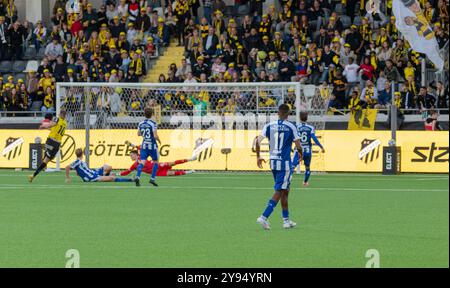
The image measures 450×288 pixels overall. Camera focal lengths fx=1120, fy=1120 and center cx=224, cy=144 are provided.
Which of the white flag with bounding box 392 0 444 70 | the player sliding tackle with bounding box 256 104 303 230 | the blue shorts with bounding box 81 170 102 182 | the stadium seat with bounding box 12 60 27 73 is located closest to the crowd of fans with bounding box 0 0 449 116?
the stadium seat with bounding box 12 60 27 73

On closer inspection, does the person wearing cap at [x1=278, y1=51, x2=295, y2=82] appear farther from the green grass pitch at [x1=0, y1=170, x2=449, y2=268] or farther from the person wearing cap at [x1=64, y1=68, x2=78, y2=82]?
the green grass pitch at [x1=0, y1=170, x2=449, y2=268]

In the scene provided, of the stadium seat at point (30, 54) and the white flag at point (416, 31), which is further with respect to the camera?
the stadium seat at point (30, 54)

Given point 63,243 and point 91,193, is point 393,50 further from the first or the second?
point 63,243

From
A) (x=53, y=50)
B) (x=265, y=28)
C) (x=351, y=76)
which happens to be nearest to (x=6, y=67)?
(x=53, y=50)

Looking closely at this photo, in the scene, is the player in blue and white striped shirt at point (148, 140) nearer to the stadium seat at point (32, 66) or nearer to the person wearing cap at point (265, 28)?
the person wearing cap at point (265, 28)

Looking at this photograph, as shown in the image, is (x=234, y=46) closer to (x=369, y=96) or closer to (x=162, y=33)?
(x=162, y=33)

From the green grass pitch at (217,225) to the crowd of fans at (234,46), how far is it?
811 cm

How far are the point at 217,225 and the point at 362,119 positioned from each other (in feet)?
58.1

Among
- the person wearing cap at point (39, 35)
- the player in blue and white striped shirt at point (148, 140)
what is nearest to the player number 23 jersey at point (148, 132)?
the player in blue and white striped shirt at point (148, 140)

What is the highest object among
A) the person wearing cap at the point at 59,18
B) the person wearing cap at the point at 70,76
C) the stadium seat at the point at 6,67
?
the person wearing cap at the point at 59,18

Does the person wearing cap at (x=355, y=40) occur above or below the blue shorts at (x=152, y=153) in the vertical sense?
above

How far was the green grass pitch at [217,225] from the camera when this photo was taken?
12836 mm

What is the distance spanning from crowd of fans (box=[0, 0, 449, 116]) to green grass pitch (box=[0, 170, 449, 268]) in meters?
8.11

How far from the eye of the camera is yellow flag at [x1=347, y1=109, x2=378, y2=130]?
33.9 meters
